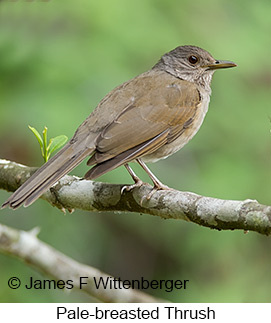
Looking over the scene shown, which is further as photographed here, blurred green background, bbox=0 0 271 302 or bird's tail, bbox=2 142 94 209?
blurred green background, bbox=0 0 271 302

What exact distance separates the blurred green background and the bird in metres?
0.49

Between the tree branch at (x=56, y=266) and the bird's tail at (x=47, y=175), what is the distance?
522 mm

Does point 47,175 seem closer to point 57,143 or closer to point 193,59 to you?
point 57,143

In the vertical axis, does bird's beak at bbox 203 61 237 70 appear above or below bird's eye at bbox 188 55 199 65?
below

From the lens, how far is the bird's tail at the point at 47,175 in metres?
3.63

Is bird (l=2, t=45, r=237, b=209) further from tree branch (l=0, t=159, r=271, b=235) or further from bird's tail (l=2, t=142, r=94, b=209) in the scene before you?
tree branch (l=0, t=159, r=271, b=235)

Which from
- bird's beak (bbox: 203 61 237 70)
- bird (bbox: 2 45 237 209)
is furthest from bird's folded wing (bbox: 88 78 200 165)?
bird's beak (bbox: 203 61 237 70)

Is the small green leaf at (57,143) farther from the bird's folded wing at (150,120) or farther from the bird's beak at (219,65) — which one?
the bird's beak at (219,65)

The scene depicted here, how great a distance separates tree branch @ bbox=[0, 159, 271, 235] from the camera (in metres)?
3.09

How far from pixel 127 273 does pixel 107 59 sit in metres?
2.41

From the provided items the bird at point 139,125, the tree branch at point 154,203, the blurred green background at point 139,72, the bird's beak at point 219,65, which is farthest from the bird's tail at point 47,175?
the bird's beak at point 219,65

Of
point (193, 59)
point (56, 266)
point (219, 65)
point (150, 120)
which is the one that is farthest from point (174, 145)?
point (56, 266)

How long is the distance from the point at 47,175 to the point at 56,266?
0.66 metres

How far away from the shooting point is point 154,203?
3662 millimetres
